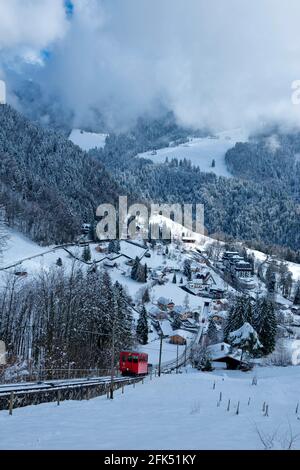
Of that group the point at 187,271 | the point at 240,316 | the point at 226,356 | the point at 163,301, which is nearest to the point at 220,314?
the point at 163,301

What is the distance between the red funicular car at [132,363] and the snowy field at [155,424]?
1689 cm

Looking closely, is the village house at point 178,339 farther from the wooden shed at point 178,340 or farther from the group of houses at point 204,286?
the group of houses at point 204,286

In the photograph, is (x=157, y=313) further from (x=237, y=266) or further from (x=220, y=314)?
(x=237, y=266)

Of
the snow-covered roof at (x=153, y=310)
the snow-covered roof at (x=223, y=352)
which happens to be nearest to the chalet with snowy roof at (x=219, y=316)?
the snow-covered roof at (x=153, y=310)

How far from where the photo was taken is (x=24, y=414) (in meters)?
14.7

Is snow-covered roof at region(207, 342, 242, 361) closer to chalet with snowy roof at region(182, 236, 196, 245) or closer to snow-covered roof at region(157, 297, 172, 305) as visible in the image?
snow-covered roof at region(157, 297, 172, 305)

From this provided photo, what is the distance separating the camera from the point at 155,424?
41.1ft

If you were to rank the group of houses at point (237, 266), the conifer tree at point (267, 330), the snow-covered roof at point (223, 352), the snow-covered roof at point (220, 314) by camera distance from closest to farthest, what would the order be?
the snow-covered roof at point (223, 352) → the conifer tree at point (267, 330) → the snow-covered roof at point (220, 314) → the group of houses at point (237, 266)

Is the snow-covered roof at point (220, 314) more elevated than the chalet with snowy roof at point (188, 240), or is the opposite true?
the chalet with snowy roof at point (188, 240)

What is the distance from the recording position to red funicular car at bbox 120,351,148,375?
125 feet

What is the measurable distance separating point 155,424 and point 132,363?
26.5m

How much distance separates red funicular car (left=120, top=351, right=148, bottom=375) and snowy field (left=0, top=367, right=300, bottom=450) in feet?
55.4

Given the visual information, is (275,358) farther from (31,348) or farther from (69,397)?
(69,397)

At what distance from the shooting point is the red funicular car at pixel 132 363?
1497 inches
